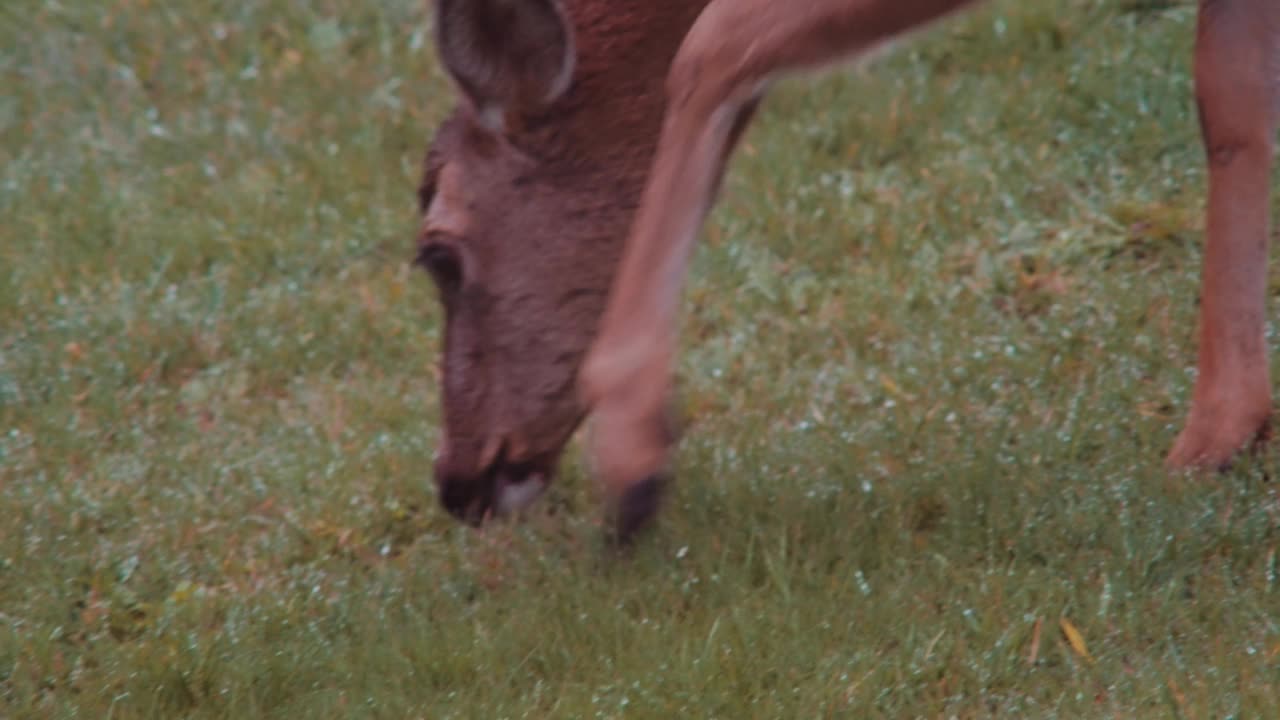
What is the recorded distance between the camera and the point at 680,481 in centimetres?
530

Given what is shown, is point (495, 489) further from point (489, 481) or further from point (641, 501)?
point (641, 501)

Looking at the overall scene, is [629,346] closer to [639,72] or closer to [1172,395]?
[639,72]

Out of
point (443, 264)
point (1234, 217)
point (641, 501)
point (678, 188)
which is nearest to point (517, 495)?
point (443, 264)

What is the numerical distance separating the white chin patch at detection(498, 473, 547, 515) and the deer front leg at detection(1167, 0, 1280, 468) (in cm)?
172

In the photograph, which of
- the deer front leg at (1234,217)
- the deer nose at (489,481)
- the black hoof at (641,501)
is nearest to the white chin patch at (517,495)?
the deer nose at (489,481)

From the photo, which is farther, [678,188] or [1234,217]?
[1234,217]

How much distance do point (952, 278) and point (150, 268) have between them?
3.23 meters

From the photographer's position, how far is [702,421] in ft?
19.3

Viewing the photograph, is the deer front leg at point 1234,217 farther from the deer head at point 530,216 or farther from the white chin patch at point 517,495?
the white chin patch at point 517,495

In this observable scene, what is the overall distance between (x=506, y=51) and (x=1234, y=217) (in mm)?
1930

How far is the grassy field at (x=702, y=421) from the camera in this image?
4.08 m

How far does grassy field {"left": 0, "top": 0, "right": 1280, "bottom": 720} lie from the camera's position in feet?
13.4

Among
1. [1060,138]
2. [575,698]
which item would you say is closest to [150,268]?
[1060,138]

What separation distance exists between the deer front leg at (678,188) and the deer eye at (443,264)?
1024 mm
